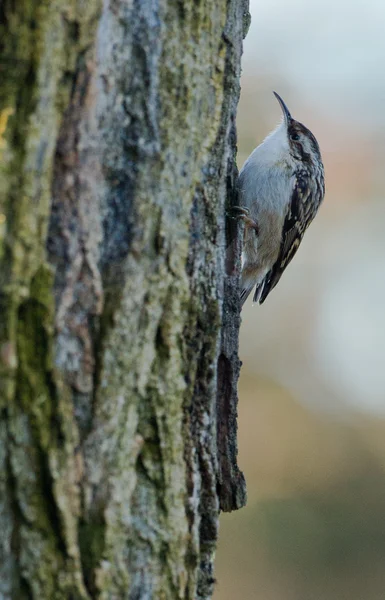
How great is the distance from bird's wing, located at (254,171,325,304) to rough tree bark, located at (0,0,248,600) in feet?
7.12

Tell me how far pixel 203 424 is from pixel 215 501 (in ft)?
0.58

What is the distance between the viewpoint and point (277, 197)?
12.2ft

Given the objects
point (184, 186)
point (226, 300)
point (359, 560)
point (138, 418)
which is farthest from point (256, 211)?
point (359, 560)

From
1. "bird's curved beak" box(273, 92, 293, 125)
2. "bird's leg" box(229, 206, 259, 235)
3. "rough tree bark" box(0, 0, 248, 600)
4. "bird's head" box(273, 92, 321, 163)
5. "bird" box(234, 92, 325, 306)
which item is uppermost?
"bird's curved beak" box(273, 92, 293, 125)

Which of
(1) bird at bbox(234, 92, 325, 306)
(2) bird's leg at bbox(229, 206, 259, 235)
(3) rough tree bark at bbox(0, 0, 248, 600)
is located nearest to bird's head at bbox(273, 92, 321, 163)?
(1) bird at bbox(234, 92, 325, 306)

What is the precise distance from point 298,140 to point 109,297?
106 inches

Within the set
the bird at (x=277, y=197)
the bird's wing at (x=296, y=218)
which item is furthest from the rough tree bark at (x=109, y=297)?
the bird's wing at (x=296, y=218)

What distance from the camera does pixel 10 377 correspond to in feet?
4.34

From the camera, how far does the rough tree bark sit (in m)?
1.34

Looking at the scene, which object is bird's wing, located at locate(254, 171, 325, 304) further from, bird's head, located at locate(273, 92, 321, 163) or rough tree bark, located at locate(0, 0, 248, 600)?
rough tree bark, located at locate(0, 0, 248, 600)

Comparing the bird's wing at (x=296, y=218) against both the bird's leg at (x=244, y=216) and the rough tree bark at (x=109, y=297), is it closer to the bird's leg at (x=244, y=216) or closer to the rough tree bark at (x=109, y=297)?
the bird's leg at (x=244, y=216)

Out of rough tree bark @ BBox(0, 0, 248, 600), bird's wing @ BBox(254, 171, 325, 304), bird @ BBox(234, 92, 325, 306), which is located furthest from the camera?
bird's wing @ BBox(254, 171, 325, 304)

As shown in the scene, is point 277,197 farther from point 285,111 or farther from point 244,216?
point 244,216

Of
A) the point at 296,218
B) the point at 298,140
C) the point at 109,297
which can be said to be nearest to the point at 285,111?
the point at 298,140
